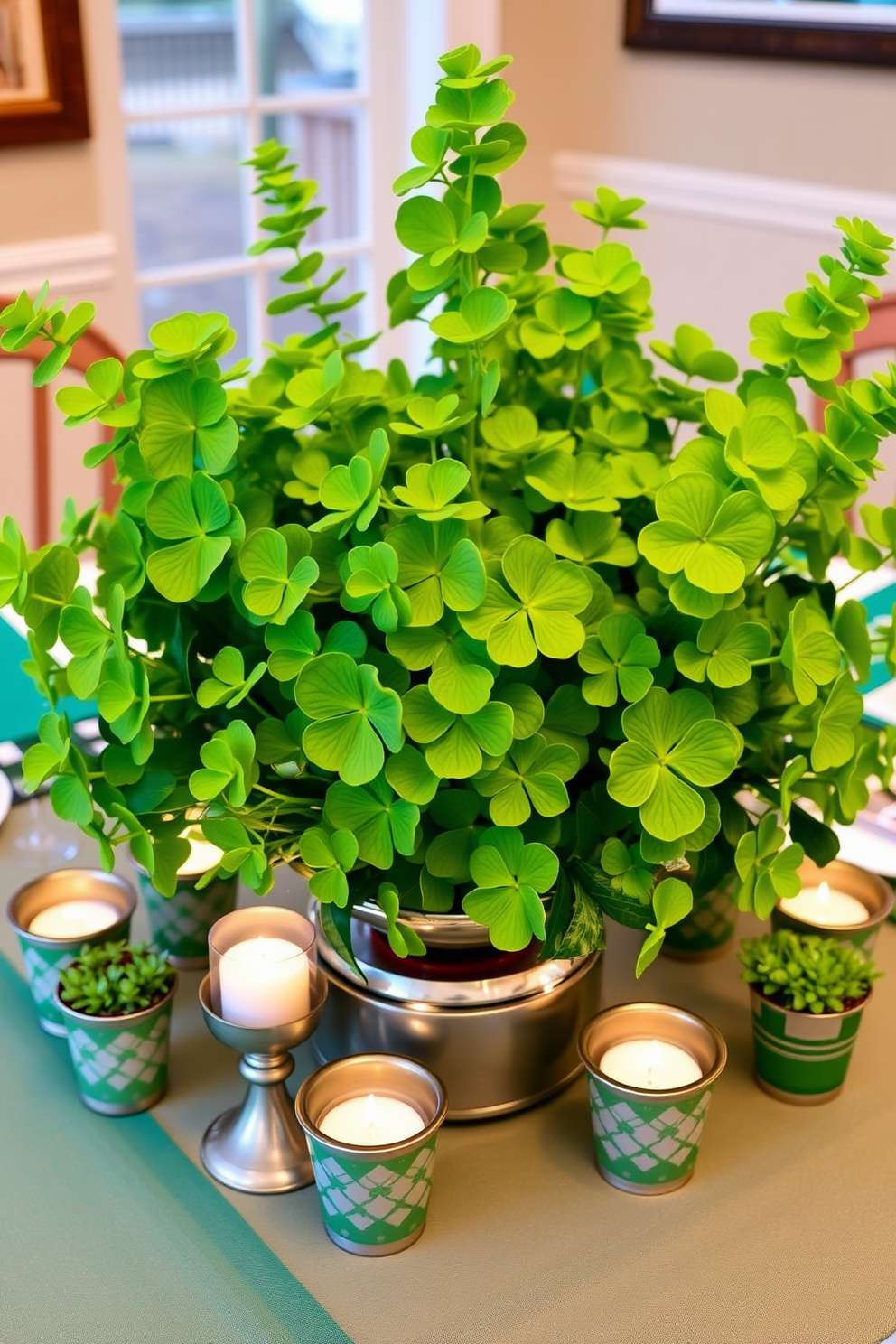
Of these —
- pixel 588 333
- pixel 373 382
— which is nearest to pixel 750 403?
pixel 588 333

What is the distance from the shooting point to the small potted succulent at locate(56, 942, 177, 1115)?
0.79 meters

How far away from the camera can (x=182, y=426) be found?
720 millimetres

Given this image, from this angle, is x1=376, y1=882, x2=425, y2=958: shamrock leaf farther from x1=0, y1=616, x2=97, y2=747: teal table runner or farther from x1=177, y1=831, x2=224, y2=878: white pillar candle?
x1=0, y1=616, x2=97, y2=747: teal table runner

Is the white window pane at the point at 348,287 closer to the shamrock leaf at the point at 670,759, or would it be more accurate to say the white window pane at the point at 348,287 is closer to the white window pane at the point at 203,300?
the white window pane at the point at 203,300

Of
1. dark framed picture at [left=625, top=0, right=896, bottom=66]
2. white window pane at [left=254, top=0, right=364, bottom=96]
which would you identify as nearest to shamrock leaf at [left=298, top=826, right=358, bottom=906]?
dark framed picture at [left=625, top=0, right=896, bottom=66]

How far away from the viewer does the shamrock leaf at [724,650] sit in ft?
2.24

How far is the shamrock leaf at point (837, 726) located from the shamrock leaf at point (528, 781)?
0.44ft

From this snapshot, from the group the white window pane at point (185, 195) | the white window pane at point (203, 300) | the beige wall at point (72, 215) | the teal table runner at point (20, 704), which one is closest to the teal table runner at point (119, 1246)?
the teal table runner at point (20, 704)

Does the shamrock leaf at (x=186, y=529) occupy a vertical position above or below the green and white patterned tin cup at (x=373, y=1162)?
above

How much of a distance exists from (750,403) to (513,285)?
0.71 feet

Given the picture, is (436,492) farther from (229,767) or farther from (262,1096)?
(262,1096)

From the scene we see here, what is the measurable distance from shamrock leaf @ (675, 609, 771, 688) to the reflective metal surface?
0.87ft

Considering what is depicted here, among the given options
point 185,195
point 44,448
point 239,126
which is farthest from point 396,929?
point 185,195

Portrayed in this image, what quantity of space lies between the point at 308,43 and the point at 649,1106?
360 cm
